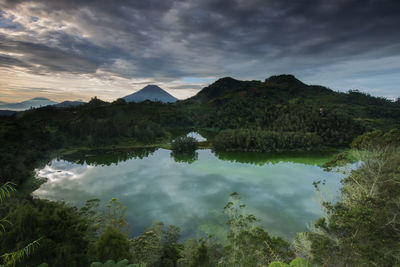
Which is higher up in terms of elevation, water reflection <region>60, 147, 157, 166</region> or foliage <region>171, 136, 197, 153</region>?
foliage <region>171, 136, 197, 153</region>

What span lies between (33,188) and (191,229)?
34.4 m

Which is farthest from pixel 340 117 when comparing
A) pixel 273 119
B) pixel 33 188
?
pixel 33 188

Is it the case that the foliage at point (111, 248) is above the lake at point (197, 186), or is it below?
above

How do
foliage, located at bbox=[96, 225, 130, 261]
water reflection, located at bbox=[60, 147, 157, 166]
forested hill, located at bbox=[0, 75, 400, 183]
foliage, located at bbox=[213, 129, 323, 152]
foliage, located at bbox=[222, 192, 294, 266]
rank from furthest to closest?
1. foliage, located at bbox=[213, 129, 323, 152]
2. water reflection, located at bbox=[60, 147, 157, 166]
3. forested hill, located at bbox=[0, 75, 400, 183]
4. foliage, located at bbox=[222, 192, 294, 266]
5. foliage, located at bbox=[96, 225, 130, 261]

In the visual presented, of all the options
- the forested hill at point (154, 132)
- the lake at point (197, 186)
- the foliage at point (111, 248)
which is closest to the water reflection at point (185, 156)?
the lake at point (197, 186)

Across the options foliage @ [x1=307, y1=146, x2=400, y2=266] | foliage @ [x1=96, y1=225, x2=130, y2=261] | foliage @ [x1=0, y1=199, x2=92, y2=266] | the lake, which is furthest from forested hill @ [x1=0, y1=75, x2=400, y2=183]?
foliage @ [x1=307, y1=146, x2=400, y2=266]

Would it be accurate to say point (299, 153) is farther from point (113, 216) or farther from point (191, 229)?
point (113, 216)

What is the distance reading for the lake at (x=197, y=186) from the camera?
92.2 feet

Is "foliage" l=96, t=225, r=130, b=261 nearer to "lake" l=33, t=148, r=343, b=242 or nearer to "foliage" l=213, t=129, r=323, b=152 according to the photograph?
"lake" l=33, t=148, r=343, b=242

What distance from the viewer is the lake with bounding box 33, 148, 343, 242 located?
28.1 m

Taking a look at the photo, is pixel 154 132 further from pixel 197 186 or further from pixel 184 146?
pixel 197 186

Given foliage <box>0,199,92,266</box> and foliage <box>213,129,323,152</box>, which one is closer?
foliage <box>0,199,92,266</box>

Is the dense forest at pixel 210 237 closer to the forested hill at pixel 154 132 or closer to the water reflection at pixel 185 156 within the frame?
the water reflection at pixel 185 156

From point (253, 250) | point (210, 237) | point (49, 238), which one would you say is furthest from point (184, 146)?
point (253, 250)
